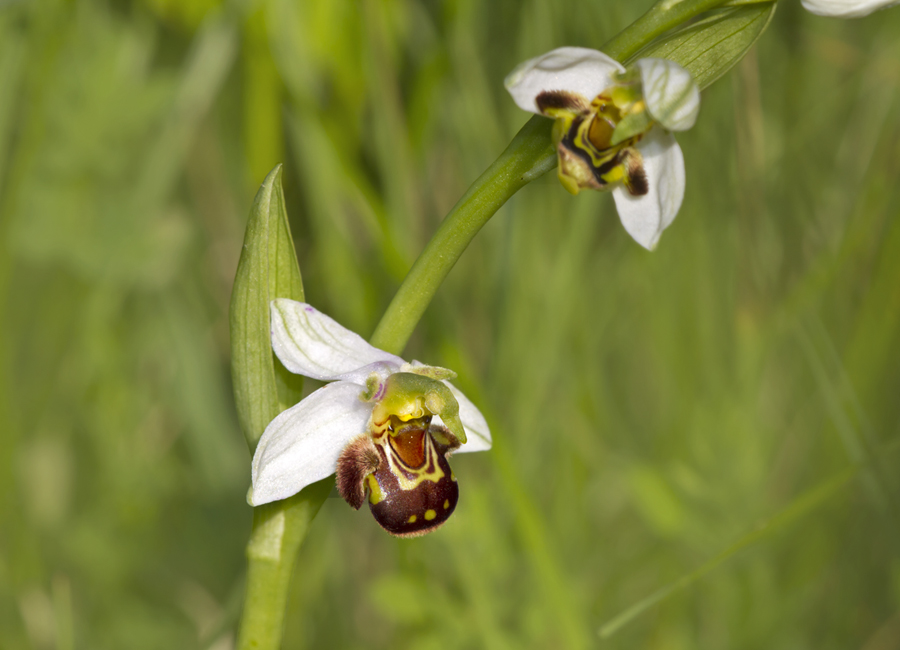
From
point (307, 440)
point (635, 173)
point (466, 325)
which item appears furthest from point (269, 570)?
point (466, 325)

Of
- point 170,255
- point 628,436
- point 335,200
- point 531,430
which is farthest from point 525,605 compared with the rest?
point 170,255

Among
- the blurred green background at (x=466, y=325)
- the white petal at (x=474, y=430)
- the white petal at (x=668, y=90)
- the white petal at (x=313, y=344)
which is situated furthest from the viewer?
the blurred green background at (x=466, y=325)

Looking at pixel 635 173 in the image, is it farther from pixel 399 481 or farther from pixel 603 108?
pixel 399 481

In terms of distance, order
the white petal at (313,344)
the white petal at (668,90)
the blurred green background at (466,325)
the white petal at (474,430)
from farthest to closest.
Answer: the blurred green background at (466,325), the white petal at (474,430), the white petal at (313,344), the white petal at (668,90)

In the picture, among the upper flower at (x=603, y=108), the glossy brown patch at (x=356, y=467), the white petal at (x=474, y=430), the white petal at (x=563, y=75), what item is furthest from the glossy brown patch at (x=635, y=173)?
the glossy brown patch at (x=356, y=467)

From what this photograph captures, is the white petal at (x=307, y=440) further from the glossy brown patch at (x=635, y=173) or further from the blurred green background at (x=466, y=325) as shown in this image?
the blurred green background at (x=466, y=325)

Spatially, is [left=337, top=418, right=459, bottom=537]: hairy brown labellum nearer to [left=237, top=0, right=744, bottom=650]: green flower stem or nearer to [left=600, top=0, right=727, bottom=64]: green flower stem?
[left=237, top=0, right=744, bottom=650]: green flower stem
